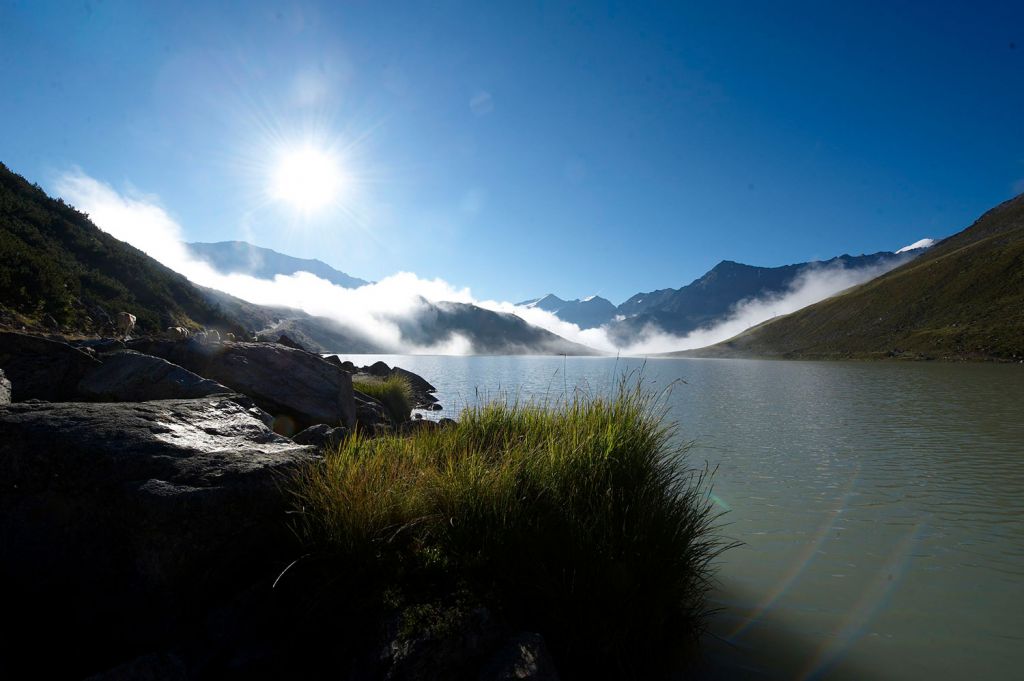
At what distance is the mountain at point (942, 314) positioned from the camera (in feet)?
369

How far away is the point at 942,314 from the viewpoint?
139625mm

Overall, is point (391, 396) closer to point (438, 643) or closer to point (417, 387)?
point (417, 387)

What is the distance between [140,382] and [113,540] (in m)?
7.65

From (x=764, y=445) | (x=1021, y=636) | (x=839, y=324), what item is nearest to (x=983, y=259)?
(x=839, y=324)

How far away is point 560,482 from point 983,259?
692 feet

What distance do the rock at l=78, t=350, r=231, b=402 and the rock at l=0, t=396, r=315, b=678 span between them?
572 centimetres

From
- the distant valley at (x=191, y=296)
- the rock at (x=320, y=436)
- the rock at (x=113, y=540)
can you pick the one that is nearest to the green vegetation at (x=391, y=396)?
the rock at (x=320, y=436)

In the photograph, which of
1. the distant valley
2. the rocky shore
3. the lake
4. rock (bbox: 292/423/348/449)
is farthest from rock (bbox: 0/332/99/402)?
the distant valley

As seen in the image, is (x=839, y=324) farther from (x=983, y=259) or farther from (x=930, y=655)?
(x=930, y=655)

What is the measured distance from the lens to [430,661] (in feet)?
13.2

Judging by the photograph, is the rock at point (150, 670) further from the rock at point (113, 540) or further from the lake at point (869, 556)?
the lake at point (869, 556)

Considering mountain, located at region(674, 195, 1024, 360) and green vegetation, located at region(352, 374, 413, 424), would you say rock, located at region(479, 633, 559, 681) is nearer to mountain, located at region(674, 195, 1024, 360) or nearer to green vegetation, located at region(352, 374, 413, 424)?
green vegetation, located at region(352, 374, 413, 424)

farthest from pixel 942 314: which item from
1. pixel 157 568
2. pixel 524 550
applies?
pixel 157 568

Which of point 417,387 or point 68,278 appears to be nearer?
point 417,387
